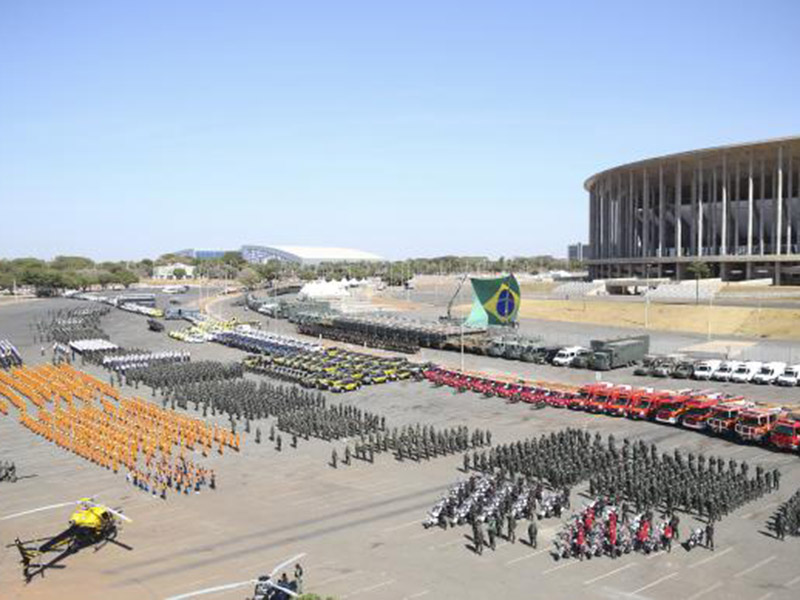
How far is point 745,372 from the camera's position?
1741 inches

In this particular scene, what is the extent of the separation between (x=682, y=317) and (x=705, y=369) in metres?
29.9

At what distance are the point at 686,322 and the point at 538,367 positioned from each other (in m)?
26.3

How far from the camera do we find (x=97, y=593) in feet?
58.9

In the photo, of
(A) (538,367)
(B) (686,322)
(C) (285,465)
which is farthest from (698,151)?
(C) (285,465)

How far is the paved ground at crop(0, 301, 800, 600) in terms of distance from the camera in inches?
704

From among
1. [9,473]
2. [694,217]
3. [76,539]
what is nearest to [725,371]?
[76,539]

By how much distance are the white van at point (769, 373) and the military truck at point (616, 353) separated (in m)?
9.52

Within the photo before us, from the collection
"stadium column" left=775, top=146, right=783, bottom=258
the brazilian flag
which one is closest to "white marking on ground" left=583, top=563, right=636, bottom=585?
the brazilian flag

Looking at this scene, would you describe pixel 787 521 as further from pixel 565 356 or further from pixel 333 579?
pixel 565 356

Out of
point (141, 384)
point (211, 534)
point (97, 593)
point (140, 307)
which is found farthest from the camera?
point (140, 307)

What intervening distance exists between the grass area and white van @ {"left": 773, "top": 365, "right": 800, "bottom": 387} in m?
20.6

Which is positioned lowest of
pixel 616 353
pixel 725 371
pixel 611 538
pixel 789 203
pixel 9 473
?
pixel 9 473

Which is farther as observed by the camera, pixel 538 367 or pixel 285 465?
pixel 538 367

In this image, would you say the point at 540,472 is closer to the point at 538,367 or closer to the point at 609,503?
the point at 609,503
